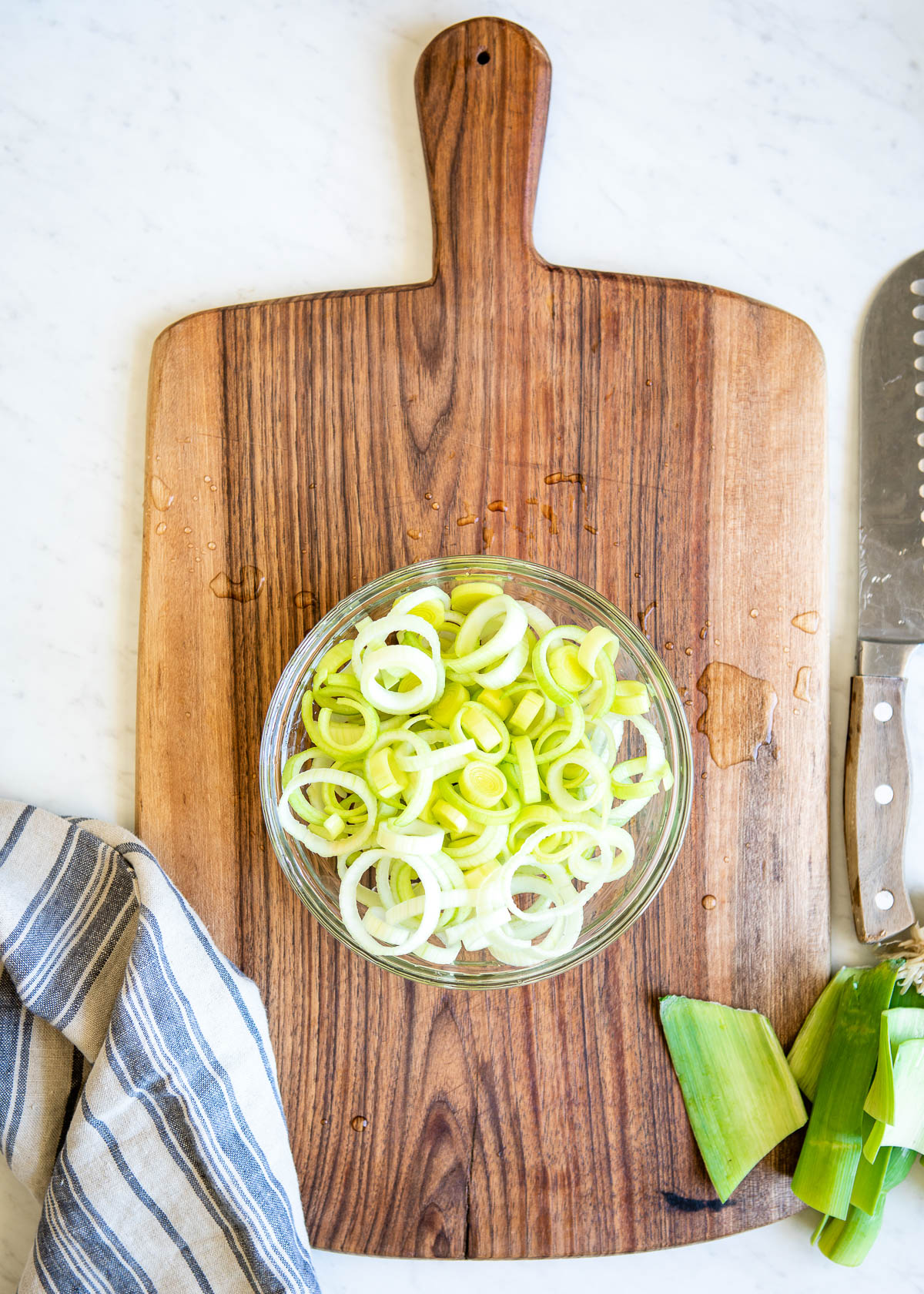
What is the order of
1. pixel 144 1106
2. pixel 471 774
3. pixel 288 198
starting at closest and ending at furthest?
1. pixel 471 774
2. pixel 144 1106
3. pixel 288 198

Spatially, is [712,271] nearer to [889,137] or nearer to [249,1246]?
[889,137]

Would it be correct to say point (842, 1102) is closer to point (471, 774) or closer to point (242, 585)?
point (471, 774)

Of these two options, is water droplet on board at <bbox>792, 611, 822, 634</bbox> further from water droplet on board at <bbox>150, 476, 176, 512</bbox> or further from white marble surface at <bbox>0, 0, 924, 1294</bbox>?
water droplet on board at <bbox>150, 476, 176, 512</bbox>

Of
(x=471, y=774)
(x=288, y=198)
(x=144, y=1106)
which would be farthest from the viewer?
(x=288, y=198)

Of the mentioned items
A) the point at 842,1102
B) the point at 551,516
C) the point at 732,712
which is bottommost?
the point at 842,1102

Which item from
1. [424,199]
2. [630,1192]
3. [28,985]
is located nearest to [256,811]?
[28,985]

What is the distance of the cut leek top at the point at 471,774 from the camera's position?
2.33 feet

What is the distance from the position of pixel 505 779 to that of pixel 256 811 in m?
0.32

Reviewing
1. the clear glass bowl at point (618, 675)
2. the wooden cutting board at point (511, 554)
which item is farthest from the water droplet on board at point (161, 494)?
the clear glass bowl at point (618, 675)

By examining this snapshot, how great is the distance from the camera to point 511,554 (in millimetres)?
902

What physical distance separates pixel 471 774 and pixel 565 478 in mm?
378

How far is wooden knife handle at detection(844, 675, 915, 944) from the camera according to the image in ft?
3.00

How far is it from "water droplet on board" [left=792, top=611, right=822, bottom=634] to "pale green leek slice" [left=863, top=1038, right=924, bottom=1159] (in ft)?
1.49

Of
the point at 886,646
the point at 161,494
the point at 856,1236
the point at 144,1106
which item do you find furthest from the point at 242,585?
the point at 856,1236
